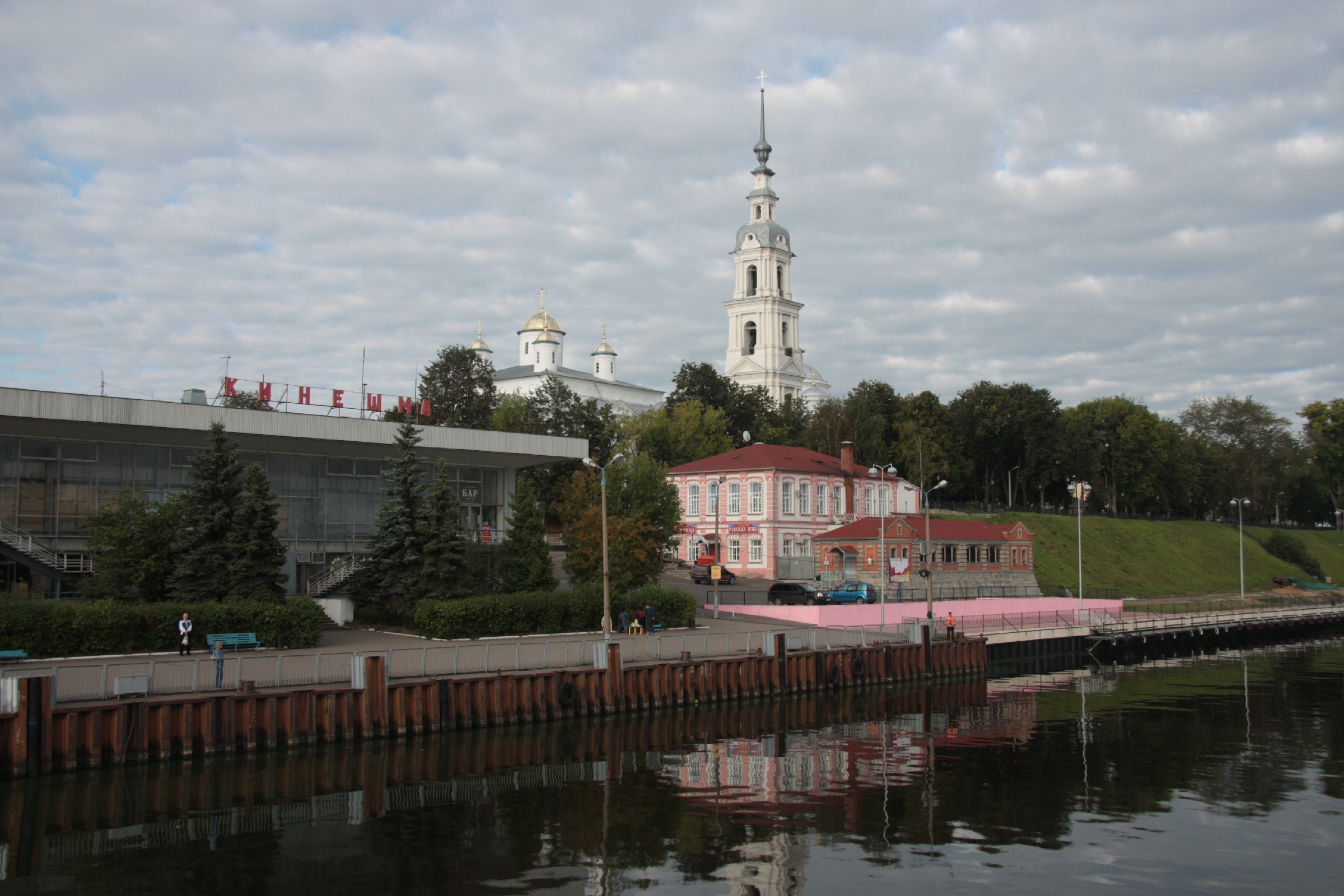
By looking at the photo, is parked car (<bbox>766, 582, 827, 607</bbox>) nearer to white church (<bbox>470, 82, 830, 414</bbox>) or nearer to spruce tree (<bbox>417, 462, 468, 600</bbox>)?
spruce tree (<bbox>417, 462, 468, 600</bbox>)

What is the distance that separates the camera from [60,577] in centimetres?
3731

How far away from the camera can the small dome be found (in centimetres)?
13925

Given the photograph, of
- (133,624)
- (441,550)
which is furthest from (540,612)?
(133,624)

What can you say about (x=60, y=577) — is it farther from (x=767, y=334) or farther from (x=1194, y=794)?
(x=767, y=334)

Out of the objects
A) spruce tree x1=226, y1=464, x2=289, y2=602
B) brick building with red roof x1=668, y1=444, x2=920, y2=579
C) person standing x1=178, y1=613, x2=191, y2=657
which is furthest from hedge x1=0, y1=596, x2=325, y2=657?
brick building with red roof x1=668, y1=444, x2=920, y2=579

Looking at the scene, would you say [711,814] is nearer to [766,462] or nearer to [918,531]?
[918,531]

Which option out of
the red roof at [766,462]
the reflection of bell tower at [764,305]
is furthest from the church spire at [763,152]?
the red roof at [766,462]

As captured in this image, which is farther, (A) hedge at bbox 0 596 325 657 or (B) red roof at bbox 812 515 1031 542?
(B) red roof at bbox 812 515 1031 542

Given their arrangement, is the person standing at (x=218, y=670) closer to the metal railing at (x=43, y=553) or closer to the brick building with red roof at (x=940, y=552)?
the metal railing at (x=43, y=553)

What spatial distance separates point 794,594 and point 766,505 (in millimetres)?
16827

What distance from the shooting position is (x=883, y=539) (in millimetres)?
54594

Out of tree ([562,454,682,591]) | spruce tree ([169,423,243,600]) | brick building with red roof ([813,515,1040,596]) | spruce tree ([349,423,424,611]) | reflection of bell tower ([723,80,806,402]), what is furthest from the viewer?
reflection of bell tower ([723,80,806,402])

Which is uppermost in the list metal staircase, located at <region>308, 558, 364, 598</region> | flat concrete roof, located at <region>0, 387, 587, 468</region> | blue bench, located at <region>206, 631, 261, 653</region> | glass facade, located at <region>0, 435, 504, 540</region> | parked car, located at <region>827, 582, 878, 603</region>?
flat concrete roof, located at <region>0, 387, 587, 468</region>

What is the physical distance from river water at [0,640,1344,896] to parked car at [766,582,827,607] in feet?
64.0
